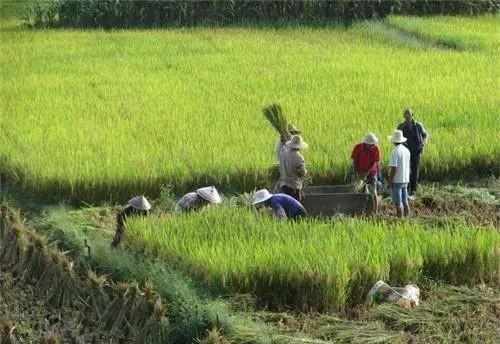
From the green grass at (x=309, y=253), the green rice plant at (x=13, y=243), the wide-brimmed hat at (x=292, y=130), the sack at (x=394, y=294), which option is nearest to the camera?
the sack at (x=394, y=294)

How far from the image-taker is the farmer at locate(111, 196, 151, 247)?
7.75 m

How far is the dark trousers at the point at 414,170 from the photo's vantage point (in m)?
9.48

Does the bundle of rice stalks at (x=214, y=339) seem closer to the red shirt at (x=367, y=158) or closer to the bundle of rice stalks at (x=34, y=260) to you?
the bundle of rice stalks at (x=34, y=260)

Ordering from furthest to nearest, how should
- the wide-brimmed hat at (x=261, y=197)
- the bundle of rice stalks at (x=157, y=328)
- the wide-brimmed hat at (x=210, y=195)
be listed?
the wide-brimmed hat at (x=210, y=195), the wide-brimmed hat at (x=261, y=197), the bundle of rice stalks at (x=157, y=328)

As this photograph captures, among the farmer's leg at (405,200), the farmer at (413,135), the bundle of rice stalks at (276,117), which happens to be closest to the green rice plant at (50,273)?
the farmer's leg at (405,200)

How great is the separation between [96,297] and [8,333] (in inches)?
28.1

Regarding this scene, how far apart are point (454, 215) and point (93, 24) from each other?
45.7ft

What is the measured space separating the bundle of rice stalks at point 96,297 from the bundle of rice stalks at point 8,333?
0.55m

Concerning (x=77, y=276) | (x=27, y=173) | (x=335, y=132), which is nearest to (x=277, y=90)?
(x=335, y=132)

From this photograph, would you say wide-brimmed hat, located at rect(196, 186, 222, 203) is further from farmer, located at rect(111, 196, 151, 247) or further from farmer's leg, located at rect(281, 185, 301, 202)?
farmer's leg, located at rect(281, 185, 301, 202)

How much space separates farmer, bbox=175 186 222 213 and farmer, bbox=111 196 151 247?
261mm

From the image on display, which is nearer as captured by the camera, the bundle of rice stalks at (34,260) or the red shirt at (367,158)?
the bundle of rice stalks at (34,260)

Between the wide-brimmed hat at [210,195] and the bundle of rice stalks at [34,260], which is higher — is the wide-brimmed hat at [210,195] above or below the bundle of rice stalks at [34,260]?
above

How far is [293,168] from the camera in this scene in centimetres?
829
